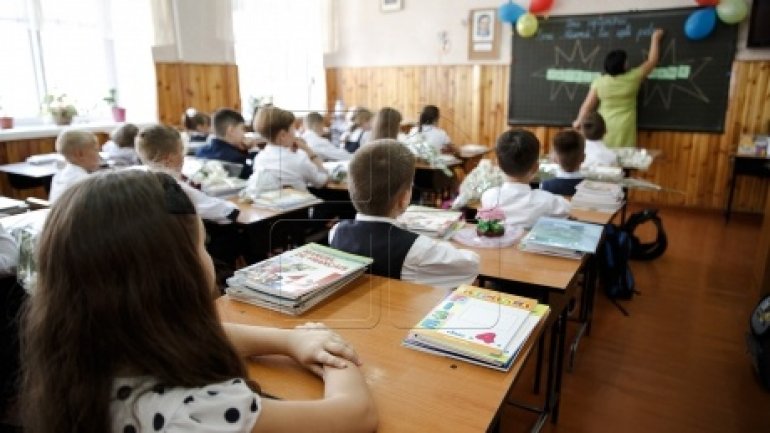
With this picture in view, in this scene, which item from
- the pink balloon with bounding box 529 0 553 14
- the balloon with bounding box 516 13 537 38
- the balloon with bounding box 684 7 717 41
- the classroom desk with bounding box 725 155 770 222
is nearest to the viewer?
the classroom desk with bounding box 725 155 770 222

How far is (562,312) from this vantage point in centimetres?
204

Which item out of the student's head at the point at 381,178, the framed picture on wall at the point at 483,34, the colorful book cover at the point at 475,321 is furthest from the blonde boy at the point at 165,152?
the framed picture on wall at the point at 483,34

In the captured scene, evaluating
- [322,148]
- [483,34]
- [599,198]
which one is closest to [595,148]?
[599,198]

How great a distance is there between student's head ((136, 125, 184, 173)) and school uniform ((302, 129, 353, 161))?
6.08ft

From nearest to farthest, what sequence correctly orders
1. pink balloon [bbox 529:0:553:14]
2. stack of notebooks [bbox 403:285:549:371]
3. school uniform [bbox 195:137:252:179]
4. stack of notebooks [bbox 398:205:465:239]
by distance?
stack of notebooks [bbox 403:285:549:371], stack of notebooks [bbox 398:205:465:239], school uniform [bbox 195:137:252:179], pink balloon [bbox 529:0:553:14]

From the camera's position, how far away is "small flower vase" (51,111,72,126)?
482 cm

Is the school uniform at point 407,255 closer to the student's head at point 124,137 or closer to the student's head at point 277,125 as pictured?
the student's head at point 277,125

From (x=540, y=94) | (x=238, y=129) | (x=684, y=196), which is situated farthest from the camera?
(x=540, y=94)

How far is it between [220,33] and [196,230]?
594 centimetres

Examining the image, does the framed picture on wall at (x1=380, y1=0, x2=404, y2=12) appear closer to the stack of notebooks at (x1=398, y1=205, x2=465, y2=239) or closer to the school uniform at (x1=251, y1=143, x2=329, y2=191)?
the school uniform at (x1=251, y1=143, x2=329, y2=191)

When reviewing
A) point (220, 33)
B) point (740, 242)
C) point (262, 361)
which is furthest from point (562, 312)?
point (220, 33)

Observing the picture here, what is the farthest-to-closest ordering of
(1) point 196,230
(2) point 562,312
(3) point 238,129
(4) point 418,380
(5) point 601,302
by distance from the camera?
1. (3) point 238,129
2. (5) point 601,302
3. (2) point 562,312
4. (4) point 418,380
5. (1) point 196,230

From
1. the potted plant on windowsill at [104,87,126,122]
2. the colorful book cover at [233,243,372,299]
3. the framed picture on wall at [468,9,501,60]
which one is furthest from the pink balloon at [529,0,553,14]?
the colorful book cover at [233,243,372,299]

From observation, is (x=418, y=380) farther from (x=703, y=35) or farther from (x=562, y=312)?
(x=703, y=35)
